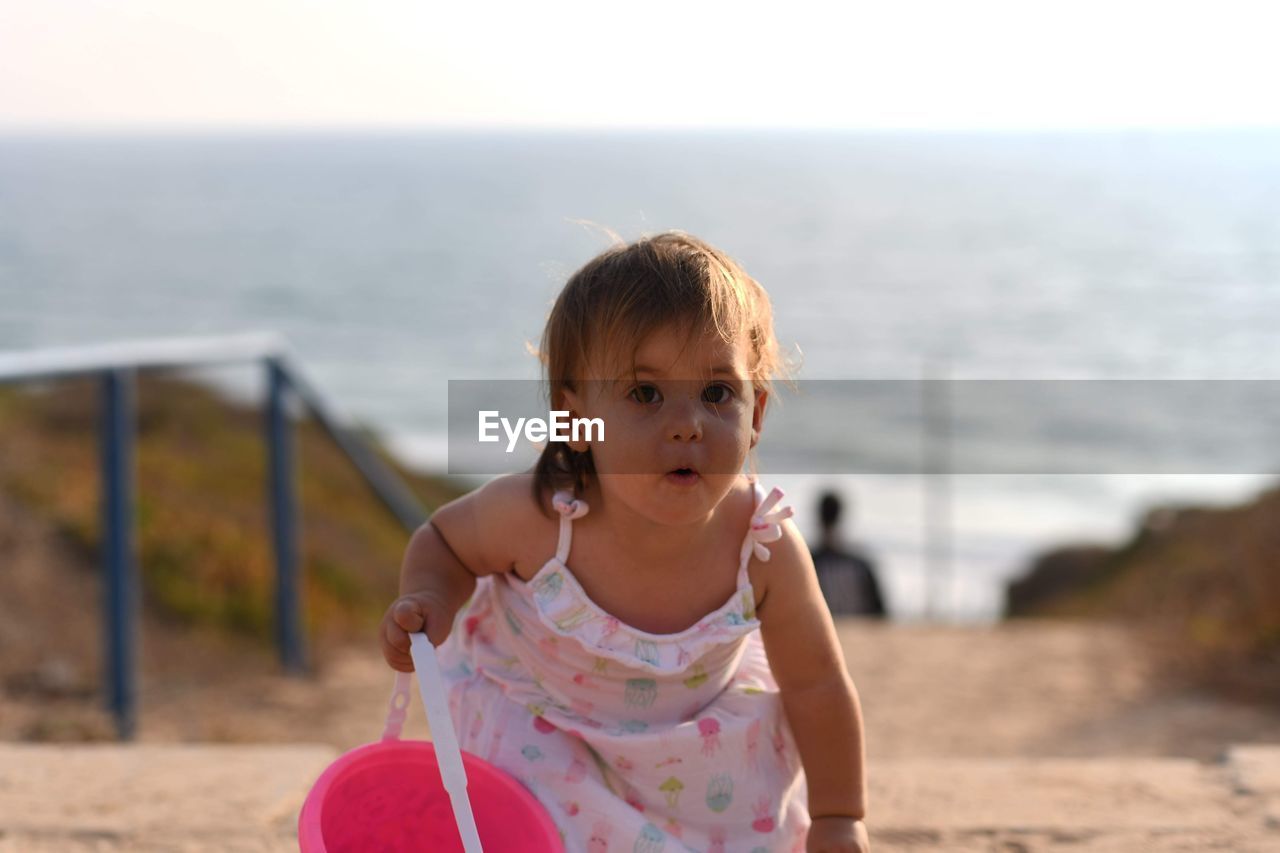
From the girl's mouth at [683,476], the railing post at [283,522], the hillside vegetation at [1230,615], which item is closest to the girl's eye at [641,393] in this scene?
the girl's mouth at [683,476]

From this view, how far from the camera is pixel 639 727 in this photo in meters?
1.91

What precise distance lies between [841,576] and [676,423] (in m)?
5.38

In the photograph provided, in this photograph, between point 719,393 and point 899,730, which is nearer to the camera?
point 719,393

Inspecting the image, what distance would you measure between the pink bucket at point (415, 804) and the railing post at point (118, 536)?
223cm

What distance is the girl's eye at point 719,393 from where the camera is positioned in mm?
1798

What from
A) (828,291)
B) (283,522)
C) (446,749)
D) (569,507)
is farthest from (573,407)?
(828,291)

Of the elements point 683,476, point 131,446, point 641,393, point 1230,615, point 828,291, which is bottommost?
point 1230,615

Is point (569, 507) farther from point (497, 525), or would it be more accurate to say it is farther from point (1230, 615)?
point (1230, 615)

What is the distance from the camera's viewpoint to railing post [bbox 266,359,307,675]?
475cm

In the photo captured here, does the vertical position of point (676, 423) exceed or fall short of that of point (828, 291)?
it exceeds it

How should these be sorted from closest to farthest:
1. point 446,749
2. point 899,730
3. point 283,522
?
1. point 446,749
2. point 899,730
3. point 283,522

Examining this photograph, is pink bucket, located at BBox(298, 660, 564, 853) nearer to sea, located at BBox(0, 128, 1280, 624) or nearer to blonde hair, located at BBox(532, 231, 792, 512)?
blonde hair, located at BBox(532, 231, 792, 512)

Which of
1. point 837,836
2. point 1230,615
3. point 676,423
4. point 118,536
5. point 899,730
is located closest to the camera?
point 676,423

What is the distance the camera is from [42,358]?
3414 millimetres
